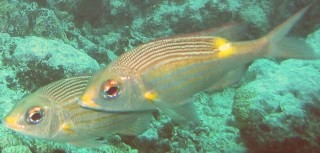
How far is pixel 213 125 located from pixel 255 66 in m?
0.79

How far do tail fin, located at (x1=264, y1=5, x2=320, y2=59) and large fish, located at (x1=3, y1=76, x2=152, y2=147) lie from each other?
87 centimetres

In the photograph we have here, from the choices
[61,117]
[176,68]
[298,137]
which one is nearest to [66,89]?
[61,117]

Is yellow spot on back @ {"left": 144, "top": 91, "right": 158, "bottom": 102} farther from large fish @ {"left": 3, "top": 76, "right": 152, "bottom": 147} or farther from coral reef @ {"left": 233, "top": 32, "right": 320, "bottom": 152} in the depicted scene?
coral reef @ {"left": 233, "top": 32, "right": 320, "bottom": 152}

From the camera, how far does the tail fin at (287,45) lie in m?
2.03

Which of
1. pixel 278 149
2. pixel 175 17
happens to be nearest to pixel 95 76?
pixel 278 149

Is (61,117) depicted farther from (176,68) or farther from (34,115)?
(176,68)

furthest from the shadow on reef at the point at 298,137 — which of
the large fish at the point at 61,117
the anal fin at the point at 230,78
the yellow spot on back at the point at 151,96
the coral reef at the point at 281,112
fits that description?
the yellow spot on back at the point at 151,96

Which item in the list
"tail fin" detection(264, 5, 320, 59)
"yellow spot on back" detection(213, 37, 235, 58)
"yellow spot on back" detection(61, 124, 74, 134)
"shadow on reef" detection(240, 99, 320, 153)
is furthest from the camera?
"shadow on reef" detection(240, 99, 320, 153)

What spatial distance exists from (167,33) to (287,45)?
3.15 m

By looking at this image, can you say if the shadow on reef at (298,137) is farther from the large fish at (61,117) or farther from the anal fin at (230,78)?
the large fish at (61,117)

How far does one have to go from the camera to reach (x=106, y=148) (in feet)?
10.9

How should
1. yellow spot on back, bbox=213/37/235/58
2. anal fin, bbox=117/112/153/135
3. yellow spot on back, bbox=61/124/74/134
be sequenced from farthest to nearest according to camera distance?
anal fin, bbox=117/112/153/135 → yellow spot on back, bbox=61/124/74/134 → yellow spot on back, bbox=213/37/235/58

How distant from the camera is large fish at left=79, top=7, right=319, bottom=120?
204 cm

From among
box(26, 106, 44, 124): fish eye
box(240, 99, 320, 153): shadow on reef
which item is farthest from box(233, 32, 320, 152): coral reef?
box(26, 106, 44, 124): fish eye
